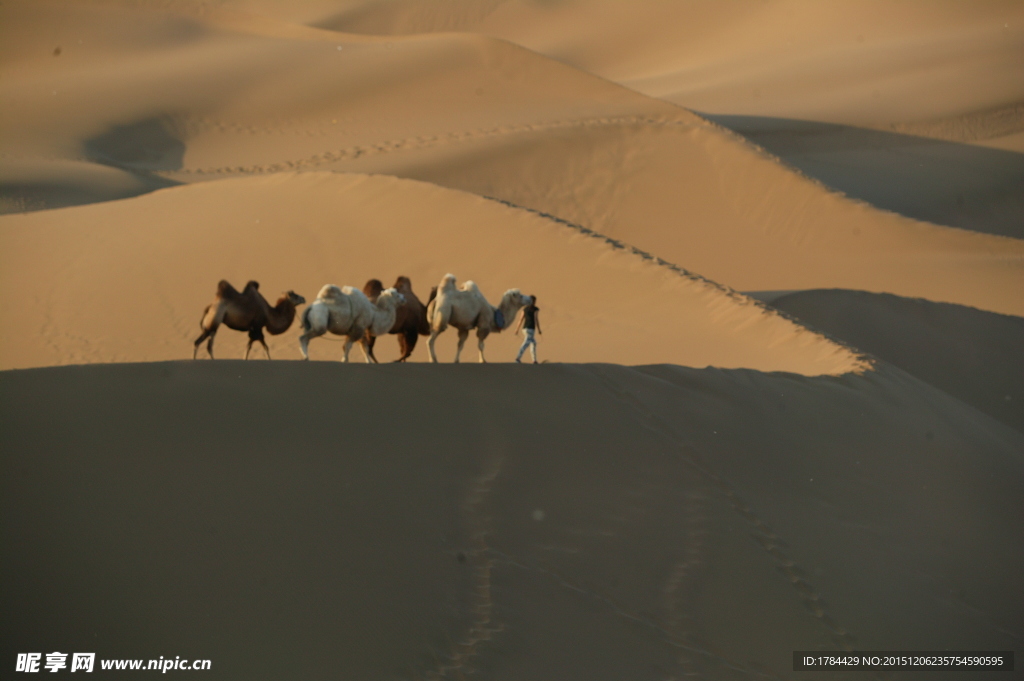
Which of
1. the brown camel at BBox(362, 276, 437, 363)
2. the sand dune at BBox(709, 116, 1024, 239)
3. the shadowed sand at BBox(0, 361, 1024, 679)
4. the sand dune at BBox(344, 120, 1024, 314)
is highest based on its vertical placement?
the sand dune at BBox(709, 116, 1024, 239)

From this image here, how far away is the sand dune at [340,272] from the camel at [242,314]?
4836 mm

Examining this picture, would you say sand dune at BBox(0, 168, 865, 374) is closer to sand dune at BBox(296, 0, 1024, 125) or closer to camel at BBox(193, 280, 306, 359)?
camel at BBox(193, 280, 306, 359)

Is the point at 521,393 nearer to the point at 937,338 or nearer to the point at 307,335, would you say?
the point at 307,335

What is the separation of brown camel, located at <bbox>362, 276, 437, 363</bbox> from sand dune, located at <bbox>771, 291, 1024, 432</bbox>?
996cm

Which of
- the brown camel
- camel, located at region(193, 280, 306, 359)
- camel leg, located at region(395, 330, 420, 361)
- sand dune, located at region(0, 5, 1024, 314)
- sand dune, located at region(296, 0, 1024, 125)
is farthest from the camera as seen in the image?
sand dune, located at region(296, 0, 1024, 125)

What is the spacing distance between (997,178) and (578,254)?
22752 mm

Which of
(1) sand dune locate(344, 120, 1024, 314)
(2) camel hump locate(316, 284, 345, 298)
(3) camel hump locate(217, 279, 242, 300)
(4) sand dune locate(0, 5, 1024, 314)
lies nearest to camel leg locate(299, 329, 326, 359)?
(2) camel hump locate(316, 284, 345, 298)

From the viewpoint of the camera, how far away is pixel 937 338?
18047 mm

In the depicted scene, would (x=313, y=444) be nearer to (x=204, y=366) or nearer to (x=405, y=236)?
(x=204, y=366)

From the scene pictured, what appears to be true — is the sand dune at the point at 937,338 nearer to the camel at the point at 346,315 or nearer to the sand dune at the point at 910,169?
the sand dune at the point at 910,169

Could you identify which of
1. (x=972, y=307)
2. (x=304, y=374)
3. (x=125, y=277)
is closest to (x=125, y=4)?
(x=125, y=277)

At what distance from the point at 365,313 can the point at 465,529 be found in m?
2.80

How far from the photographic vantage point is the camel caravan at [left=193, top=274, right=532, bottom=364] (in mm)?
8789

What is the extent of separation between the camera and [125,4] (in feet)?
183
